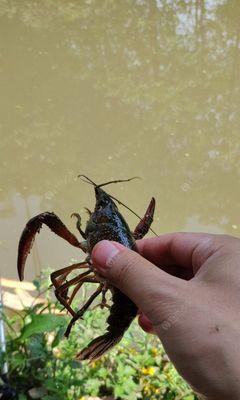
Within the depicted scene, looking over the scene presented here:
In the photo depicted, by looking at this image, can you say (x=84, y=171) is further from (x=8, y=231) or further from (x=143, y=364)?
(x=143, y=364)

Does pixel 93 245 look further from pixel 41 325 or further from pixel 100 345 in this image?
pixel 41 325

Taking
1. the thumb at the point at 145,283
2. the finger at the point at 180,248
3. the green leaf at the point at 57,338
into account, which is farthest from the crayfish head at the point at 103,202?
the green leaf at the point at 57,338

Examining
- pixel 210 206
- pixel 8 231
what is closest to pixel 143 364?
pixel 8 231

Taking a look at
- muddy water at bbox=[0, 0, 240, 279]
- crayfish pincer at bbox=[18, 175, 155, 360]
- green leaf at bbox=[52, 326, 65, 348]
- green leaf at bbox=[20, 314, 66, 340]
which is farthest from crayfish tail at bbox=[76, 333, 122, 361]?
muddy water at bbox=[0, 0, 240, 279]

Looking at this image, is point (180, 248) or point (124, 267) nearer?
point (124, 267)

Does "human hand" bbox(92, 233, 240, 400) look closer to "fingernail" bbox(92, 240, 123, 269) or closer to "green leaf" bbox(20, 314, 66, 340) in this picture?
"fingernail" bbox(92, 240, 123, 269)

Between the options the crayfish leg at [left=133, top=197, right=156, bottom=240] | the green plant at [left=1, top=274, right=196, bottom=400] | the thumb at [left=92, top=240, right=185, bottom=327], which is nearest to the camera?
the thumb at [left=92, top=240, right=185, bottom=327]

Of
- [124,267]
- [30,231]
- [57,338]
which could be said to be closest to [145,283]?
[124,267]
